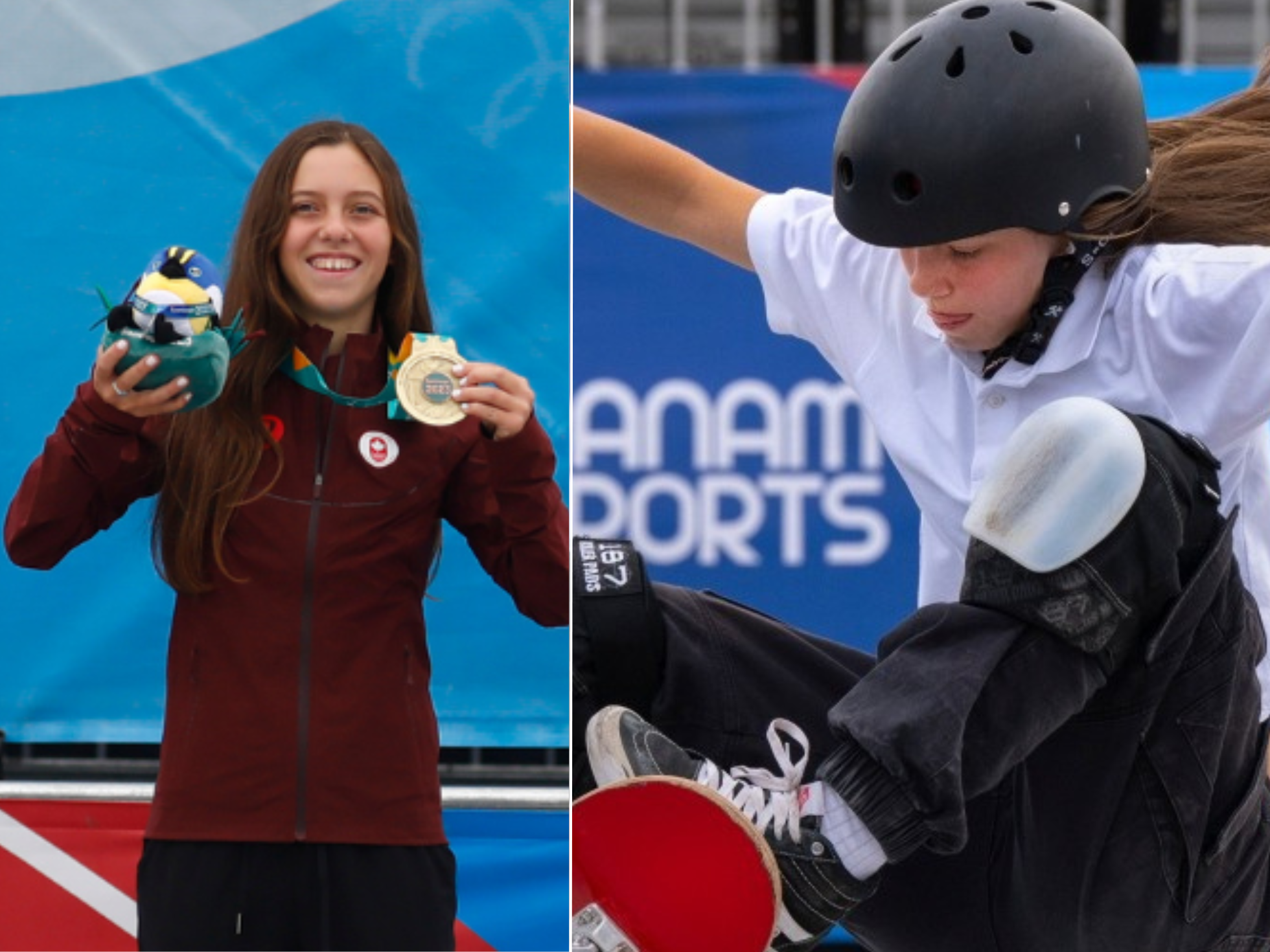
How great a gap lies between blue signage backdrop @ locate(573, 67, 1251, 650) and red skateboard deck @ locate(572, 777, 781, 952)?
2197 millimetres

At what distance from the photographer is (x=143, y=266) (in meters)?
2.78

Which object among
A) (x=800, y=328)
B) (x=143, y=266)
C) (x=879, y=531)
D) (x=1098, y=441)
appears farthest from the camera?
A: (x=879, y=531)

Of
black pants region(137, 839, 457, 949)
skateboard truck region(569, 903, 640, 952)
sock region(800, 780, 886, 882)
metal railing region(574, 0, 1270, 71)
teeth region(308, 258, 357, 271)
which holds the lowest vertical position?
skateboard truck region(569, 903, 640, 952)

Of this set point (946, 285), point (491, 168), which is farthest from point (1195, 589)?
point (491, 168)

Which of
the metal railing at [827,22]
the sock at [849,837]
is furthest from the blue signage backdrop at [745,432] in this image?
the sock at [849,837]

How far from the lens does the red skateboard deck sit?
2.64 metres

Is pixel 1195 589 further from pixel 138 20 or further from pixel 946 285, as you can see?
pixel 138 20

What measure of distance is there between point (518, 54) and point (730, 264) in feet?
6.98

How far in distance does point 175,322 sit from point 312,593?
0.34m

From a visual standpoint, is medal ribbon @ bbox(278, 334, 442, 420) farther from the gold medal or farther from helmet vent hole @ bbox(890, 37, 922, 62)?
helmet vent hole @ bbox(890, 37, 922, 62)

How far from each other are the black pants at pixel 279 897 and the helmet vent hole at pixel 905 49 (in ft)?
3.51

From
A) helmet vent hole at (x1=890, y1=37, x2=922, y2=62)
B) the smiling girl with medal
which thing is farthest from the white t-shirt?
the smiling girl with medal

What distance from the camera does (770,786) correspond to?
8.96ft

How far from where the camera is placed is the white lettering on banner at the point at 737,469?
489 cm
